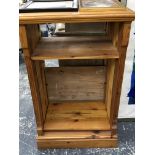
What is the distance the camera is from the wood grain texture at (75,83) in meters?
1.65

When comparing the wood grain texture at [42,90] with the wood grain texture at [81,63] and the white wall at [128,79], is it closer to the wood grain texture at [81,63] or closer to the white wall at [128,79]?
the wood grain texture at [81,63]

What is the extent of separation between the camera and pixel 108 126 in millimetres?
1557

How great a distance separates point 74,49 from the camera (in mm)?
1226

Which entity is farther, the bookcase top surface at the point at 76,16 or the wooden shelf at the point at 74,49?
the wooden shelf at the point at 74,49

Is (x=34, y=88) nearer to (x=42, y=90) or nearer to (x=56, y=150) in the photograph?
(x=42, y=90)

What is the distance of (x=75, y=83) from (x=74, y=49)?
51 cm

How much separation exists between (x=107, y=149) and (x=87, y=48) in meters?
0.74

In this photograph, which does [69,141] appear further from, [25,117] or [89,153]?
A: [25,117]

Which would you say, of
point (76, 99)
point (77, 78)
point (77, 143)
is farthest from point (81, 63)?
point (77, 143)

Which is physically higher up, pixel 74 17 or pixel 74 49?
pixel 74 17

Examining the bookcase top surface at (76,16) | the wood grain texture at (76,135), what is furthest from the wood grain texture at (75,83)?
the bookcase top surface at (76,16)
